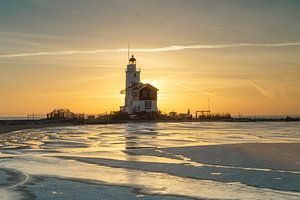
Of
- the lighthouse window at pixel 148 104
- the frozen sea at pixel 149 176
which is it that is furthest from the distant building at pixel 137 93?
the frozen sea at pixel 149 176

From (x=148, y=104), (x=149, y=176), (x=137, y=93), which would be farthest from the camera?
(x=148, y=104)

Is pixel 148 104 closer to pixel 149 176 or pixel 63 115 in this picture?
pixel 63 115

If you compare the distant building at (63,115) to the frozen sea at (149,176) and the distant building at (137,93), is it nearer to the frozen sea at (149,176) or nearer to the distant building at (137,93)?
the distant building at (137,93)

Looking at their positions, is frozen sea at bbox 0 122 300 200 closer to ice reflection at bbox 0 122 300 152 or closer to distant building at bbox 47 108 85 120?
ice reflection at bbox 0 122 300 152

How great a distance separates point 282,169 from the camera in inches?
604

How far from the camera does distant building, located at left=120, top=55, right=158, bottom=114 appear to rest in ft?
276

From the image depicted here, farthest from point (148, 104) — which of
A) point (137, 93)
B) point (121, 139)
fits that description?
point (121, 139)

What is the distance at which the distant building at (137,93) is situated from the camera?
8419 centimetres

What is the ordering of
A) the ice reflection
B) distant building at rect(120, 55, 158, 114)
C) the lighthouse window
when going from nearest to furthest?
the ice reflection < distant building at rect(120, 55, 158, 114) < the lighthouse window

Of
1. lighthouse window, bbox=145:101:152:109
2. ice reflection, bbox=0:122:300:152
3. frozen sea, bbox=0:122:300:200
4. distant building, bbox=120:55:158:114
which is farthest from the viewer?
lighthouse window, bbox=145:101:152:109

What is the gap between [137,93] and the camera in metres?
84.4

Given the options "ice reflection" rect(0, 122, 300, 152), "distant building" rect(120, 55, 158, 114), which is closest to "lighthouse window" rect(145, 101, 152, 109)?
"distant building" rect(120, 55, 158, 114)

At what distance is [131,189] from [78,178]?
2.41 meters

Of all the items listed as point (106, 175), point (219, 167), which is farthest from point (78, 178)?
point (219, 167)
